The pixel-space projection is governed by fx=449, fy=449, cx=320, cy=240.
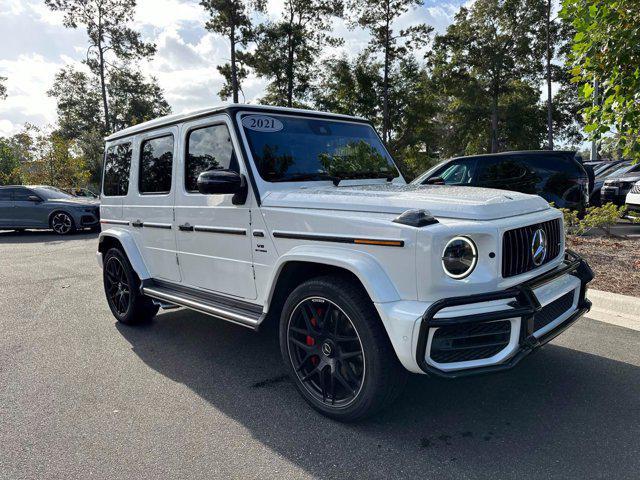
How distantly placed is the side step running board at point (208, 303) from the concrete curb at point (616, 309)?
3533mm

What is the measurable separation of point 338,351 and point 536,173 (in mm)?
7477

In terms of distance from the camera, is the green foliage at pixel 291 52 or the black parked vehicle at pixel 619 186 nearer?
the black parked vehicle at pixel 619 186

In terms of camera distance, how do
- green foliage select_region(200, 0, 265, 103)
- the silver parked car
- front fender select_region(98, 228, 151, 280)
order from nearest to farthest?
front fender select_region(98, 228, 151, 280) → the silver parked car → green foliage select_region(200, 0, 265, 103)

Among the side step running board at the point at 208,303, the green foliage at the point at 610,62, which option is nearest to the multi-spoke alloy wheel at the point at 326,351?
the side step running board at the point at 208,303

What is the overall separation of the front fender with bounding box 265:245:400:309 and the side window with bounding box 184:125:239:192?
3.16 ft

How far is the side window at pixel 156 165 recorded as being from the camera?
4102 mm

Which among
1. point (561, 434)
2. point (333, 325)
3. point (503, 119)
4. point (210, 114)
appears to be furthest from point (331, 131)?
point (503, 119)

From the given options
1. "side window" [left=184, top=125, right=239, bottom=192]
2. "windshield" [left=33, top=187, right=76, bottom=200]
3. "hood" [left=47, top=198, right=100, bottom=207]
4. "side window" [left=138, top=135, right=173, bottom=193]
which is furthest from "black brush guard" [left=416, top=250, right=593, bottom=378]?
"windshield" [left=33, top=187, right=76, bottom=200]

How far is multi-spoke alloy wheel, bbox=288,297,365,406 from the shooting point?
8.91 ft

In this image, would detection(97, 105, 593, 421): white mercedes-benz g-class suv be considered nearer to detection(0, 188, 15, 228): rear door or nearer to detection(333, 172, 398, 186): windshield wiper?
detection(333, 172, 398, 186): windshield wiper

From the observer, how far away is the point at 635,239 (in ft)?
27.4

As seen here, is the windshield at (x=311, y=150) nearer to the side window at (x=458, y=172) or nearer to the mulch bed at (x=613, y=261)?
the mulch bed at (x=613, y=261)

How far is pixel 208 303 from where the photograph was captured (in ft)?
11.8

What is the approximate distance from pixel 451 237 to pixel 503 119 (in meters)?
33.1
